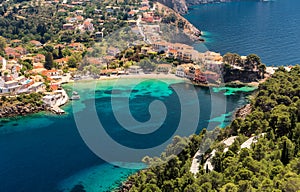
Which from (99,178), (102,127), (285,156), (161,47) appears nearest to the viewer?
(285,156)

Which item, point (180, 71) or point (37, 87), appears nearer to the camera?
point (37, 87)

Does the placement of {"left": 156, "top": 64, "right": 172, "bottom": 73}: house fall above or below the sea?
above

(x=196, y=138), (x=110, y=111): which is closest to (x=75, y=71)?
(x=110, y=111)

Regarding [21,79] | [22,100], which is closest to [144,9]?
[21,79]

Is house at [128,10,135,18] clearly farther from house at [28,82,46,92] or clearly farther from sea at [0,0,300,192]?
house at [28,82,46,92]

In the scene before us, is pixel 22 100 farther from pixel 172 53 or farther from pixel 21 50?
pixel 172 53

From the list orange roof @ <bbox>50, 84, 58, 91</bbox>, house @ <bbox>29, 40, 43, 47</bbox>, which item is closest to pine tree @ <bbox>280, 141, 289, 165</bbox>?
orange roof @ <bbox>50, 84, 58, 91</bbox>

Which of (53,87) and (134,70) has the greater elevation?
(134,70)
